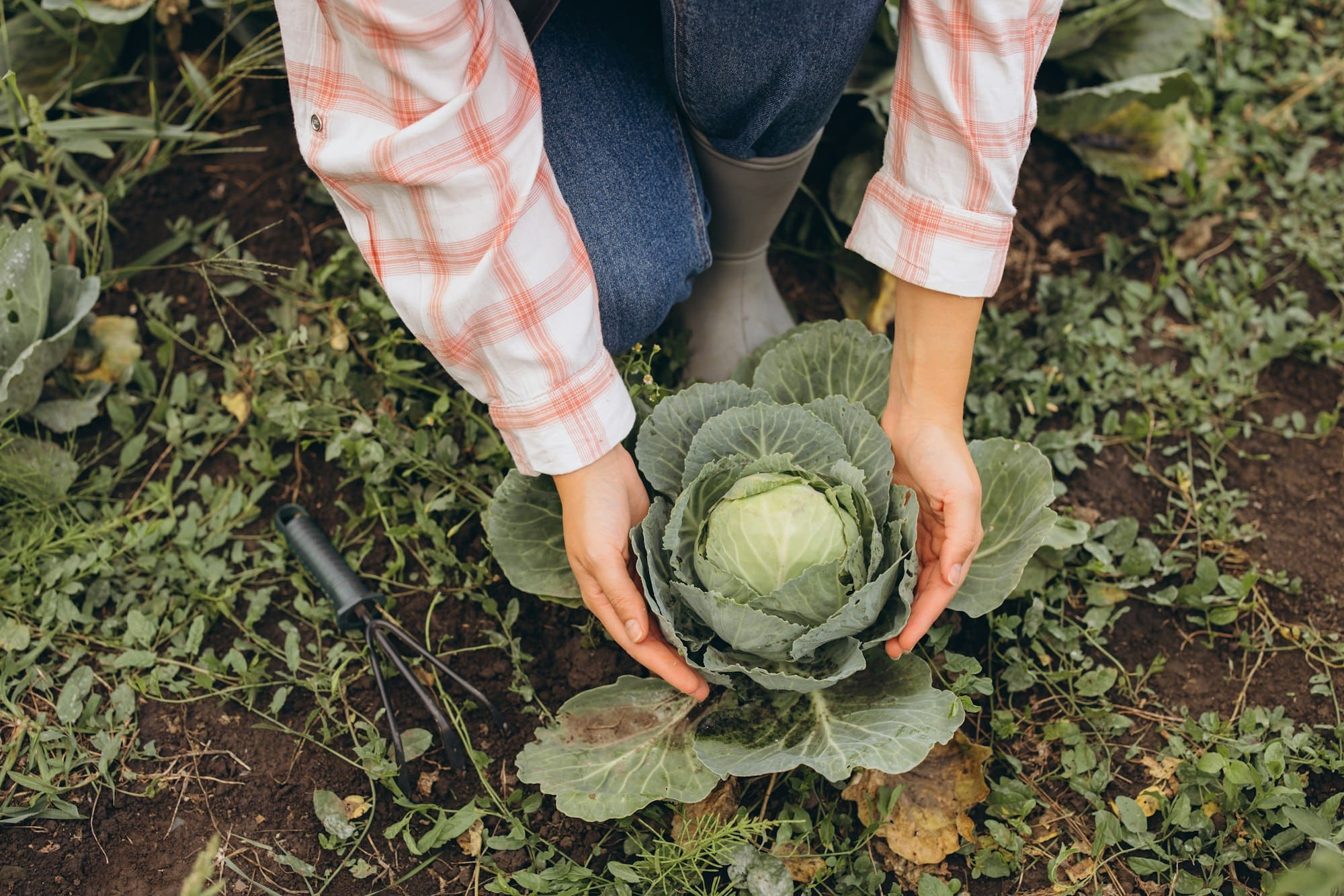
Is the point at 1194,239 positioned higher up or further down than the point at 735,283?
further down

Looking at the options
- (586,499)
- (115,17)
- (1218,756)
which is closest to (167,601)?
(586,499)

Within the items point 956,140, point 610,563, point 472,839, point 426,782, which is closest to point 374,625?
point 426,782

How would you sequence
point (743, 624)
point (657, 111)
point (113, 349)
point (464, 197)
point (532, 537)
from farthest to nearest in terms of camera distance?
1. point (113, 349)
2. point (657, 111)
3. point (532, 537)
4. point (743, 624)
5. point (464, 197)

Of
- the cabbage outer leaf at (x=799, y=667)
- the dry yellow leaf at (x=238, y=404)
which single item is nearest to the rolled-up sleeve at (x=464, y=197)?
the cabbage outer leaf at (x=799, y=667)

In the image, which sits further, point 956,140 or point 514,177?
point 956,140

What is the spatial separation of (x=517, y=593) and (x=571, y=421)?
2.17 feet

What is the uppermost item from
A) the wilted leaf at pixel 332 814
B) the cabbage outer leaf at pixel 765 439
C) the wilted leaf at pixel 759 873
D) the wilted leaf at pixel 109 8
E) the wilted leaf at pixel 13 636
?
the wilted leaf at pixel 109 8

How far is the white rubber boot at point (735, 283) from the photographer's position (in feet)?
6.78

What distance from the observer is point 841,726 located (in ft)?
5.34

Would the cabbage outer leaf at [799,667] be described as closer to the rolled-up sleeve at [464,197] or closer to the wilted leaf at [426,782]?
the rolled-up sleeve at [464,197]

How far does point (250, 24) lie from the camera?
254 centimetres

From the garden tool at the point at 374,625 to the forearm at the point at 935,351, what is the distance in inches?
39.8

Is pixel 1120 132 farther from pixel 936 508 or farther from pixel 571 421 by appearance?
pixel 571 421

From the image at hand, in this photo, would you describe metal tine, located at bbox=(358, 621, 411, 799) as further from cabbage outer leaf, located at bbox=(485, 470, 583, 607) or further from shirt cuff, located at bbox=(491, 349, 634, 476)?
shirt cuff, located at bbox=(491, 349, 634, 476)
